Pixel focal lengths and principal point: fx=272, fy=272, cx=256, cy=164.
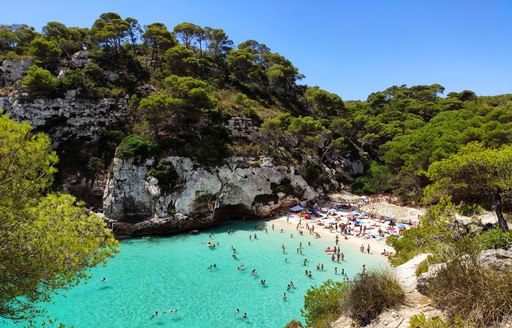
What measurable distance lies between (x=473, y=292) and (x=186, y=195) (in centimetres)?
2691

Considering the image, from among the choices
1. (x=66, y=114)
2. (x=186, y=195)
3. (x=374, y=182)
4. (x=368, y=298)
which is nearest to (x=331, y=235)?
(x=186, y=195)

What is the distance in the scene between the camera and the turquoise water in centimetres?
1557

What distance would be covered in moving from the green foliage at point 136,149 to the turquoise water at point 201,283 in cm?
915

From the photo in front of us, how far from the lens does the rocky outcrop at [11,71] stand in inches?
1468

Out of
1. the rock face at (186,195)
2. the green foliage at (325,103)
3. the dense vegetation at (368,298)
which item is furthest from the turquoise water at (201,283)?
the green foliage at (325,103)

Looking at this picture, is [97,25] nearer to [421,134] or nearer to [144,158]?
[144,158]

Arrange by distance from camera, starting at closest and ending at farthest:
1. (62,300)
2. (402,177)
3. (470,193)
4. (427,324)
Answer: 1. (427,324)
2. (470,193)
3. (62,300)
4. (402,177)

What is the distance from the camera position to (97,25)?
154 feet

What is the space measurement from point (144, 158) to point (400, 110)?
Answer: 60.6 metres

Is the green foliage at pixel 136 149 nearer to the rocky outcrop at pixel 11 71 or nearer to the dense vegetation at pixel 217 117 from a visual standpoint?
the dense vegetation at pixel 217 117

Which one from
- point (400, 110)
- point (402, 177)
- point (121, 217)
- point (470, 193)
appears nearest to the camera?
point (470, 193)

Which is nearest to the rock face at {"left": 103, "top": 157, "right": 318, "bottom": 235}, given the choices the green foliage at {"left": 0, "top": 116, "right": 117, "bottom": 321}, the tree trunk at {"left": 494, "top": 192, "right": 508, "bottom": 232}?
the green foliage at {"left": 0, "top": 116, "right": 117, "bottom": 321}

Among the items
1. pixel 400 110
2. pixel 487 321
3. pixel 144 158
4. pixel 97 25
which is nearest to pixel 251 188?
pixel 144 158

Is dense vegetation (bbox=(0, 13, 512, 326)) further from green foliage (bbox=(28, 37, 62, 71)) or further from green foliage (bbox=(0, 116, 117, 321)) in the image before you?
green foliage (bbox=(0, 116, 117, 321))
